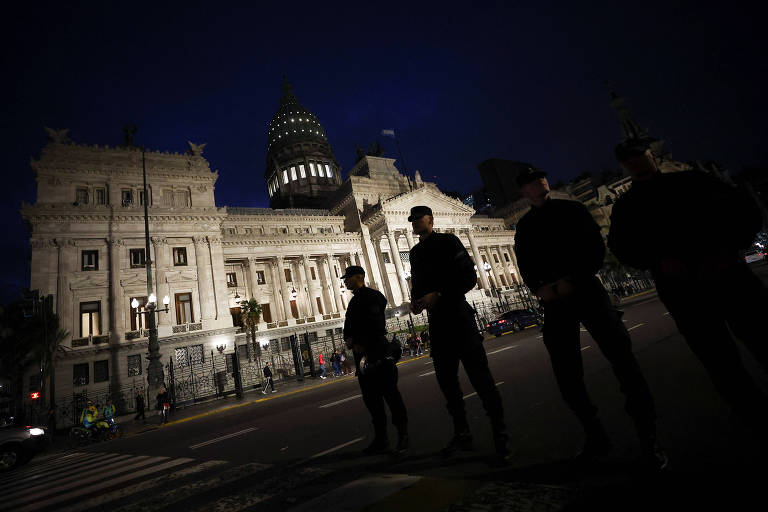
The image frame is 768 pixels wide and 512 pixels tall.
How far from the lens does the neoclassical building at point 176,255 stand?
83.3 ft

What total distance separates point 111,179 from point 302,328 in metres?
21.4

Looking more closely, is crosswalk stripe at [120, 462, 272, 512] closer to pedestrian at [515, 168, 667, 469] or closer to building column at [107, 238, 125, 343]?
pedestrian at [515, 168, 667, 469]

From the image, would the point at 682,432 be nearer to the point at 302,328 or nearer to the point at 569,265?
the point at 569,265

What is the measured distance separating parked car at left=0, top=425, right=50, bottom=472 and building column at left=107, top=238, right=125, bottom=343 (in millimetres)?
17738

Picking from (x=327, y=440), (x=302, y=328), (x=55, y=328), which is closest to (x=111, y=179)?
(x=55, y=328)

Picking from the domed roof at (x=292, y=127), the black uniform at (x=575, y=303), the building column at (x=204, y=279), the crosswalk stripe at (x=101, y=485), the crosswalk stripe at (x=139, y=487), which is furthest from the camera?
the domed roof at (x=292, y=127)

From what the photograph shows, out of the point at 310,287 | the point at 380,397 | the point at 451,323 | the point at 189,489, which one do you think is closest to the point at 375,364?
the point at 380,397

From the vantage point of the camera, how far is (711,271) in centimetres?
206

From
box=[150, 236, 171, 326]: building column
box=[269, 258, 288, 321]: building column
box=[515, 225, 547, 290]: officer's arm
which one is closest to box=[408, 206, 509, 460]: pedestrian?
box=[515, 225, 547, 290]: officer's arm

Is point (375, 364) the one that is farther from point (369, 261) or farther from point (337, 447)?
point (369, 261)

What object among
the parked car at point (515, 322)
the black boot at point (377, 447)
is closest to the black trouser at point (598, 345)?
the black boot at point (377, 447)

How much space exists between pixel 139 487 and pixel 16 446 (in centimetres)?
958

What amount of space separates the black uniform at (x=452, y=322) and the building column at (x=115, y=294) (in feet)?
98.8

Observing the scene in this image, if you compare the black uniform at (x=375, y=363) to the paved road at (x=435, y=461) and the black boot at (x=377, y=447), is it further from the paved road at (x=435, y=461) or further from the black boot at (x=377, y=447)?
the paved road at (x=435, y=461)
